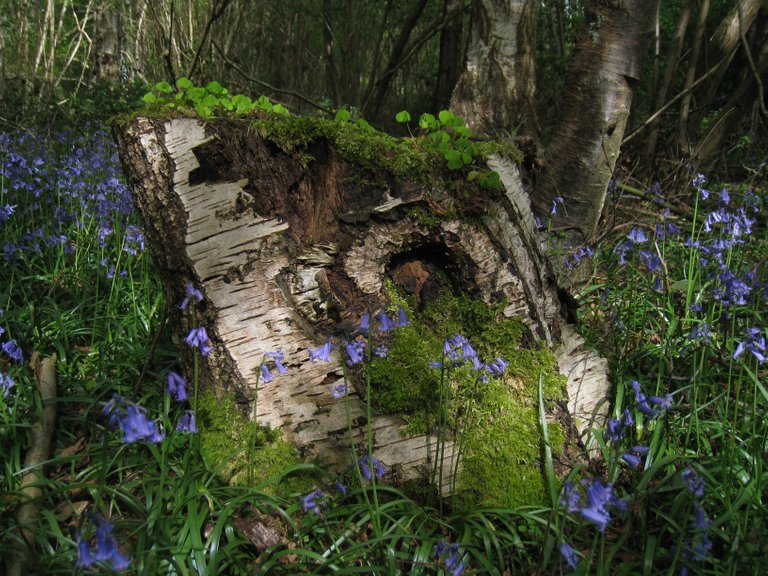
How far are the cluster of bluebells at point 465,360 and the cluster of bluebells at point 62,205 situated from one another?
2.12 metres

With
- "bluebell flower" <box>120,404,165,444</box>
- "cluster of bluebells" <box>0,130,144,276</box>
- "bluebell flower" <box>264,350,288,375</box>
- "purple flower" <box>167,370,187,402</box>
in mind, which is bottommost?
"bluebell flower" <box>264,350,288,375</box>

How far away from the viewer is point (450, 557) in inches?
67.4

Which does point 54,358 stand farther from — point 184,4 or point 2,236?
point 184,4

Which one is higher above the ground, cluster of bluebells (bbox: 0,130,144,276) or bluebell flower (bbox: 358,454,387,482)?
cluster of bluebells (bbox: 0,130,144,276)

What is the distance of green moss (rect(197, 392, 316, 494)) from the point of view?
2.10m

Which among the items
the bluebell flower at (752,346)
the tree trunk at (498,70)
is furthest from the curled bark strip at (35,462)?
the tree trunk at (498,70)

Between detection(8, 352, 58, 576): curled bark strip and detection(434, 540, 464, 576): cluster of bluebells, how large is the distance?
122 centimetres

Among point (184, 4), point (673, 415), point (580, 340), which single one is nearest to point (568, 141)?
point (580, 340)

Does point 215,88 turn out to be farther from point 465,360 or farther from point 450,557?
point 450,557

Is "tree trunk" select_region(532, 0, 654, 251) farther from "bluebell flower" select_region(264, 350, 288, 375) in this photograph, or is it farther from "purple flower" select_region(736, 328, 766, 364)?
"bluebell flower" select_region(264, 350, 288, 375)

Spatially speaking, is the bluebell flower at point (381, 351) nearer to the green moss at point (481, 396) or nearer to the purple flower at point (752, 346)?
the green moss at point (481, 396)

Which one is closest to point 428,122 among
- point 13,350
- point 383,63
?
point 13,350

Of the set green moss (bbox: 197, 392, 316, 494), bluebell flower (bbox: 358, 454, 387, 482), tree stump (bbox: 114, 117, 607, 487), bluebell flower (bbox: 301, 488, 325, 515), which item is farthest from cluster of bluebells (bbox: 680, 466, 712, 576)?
green moss (bbox: 197, 392, 316, 494)

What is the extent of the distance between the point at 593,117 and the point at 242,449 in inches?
120
